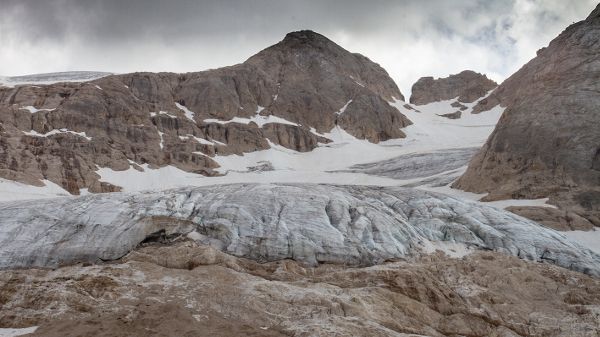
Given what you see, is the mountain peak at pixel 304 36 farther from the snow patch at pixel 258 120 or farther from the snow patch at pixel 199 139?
the snow patch at pixel 199 139

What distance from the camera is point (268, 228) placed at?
2577 centimetres

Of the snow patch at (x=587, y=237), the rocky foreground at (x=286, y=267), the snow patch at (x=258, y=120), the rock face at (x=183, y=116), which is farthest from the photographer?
the snow patch at (x=258, y=120)

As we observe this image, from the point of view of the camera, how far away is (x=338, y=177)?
82.6m

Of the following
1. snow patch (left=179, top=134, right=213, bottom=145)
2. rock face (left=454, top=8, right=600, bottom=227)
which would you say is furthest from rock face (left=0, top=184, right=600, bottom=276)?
snow patch (left=179, top=134, right=213, bottom=145)

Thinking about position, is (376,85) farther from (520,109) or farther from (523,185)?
(523,185)

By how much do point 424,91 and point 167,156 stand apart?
5038 inches

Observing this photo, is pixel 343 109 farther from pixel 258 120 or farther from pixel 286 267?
pixel 286 267

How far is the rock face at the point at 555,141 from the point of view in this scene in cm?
4566

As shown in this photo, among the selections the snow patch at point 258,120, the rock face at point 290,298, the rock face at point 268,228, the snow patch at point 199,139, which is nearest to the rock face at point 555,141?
the rock face at point 268,228

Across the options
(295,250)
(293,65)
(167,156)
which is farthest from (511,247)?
(293,65)

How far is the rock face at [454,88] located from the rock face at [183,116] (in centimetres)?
3956

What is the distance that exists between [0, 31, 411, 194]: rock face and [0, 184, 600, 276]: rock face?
164 ft

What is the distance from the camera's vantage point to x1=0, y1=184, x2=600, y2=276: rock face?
24.4m

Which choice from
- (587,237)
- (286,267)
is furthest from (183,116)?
(286,267)
